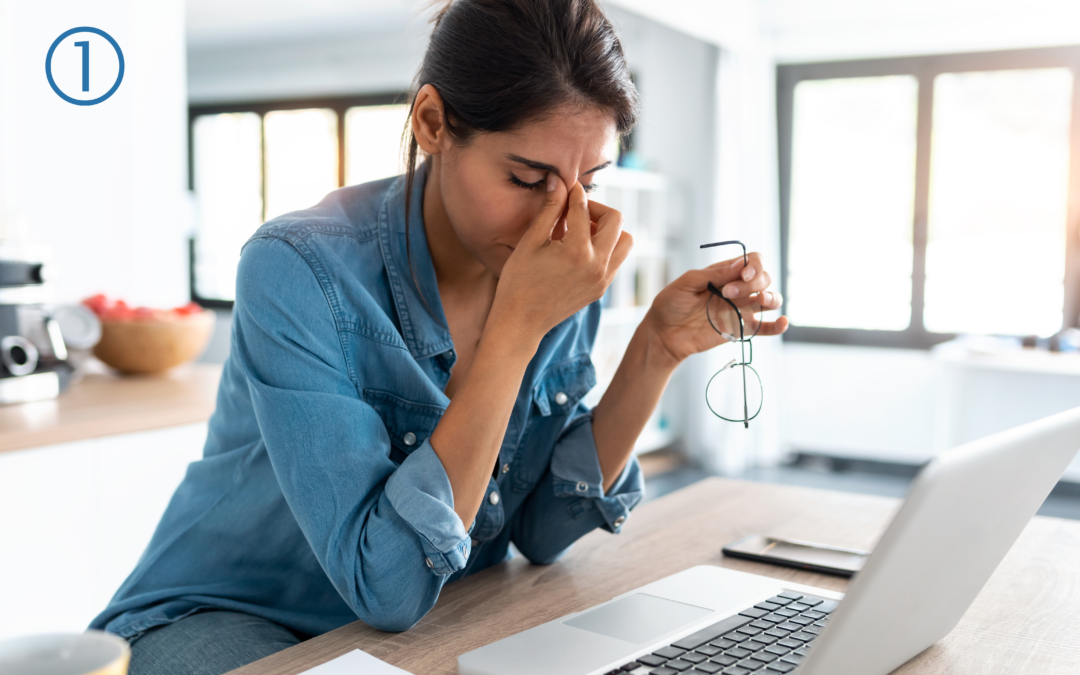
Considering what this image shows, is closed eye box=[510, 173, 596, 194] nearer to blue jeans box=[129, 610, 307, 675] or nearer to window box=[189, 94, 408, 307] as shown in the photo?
blue jeans box=[129, 610, 307, 675]

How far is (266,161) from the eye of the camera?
6.24 meters

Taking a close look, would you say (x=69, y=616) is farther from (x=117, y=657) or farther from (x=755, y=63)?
(x=755, y=63)

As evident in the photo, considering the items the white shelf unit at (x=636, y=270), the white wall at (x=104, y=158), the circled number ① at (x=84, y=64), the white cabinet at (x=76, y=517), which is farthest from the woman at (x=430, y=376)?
the white shelf unit at (x=636, y=270)

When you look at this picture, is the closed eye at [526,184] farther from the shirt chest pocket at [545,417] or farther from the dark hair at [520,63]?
the shirt chest pocket at [545,417]

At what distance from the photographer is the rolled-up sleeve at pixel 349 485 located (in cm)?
81

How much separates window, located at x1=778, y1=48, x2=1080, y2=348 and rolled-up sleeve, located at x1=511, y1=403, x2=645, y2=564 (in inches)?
162

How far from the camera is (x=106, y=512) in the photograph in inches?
67.7

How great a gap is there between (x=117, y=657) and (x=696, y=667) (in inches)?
17.1

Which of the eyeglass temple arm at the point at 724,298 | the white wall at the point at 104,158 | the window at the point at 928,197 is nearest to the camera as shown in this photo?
the eyeglass temple arm at the point at 724,298

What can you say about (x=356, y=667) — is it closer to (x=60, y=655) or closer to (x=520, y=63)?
(x=60, y=655)

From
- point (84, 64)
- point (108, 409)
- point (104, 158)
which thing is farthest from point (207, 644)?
point (104, 158)

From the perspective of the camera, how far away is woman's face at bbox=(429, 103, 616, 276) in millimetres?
927

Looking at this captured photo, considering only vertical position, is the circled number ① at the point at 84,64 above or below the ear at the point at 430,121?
above

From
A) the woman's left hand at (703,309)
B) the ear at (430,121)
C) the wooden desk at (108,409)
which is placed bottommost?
the wooden desk at (108,409)
